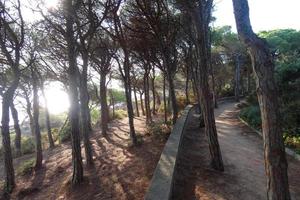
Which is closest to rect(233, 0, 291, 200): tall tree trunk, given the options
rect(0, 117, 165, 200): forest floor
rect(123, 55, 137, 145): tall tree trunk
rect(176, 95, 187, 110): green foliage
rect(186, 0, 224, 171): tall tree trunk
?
rect(0, 117, 165, 200): forest floor

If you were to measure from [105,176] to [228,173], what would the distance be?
345 cm

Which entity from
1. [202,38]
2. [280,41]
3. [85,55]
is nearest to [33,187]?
[85,55]

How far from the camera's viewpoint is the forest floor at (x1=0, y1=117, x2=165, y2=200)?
27.1 ft

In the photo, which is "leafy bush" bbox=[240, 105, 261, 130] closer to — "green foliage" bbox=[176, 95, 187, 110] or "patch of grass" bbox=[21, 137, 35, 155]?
"green foliage" bbox=[176, 95, 187, 110]

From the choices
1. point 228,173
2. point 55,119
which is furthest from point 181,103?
point 55,119

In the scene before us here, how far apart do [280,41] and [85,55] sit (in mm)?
24111

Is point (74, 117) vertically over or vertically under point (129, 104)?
A: under

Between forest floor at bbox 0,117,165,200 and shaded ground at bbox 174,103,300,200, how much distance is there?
0.94 m

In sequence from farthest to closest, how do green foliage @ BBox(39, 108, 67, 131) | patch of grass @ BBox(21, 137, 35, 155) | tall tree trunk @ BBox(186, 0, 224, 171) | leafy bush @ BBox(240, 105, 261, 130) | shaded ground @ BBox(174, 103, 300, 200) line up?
green foliage @ BBox(39, 108, 67, 131) → patch of grass @ BBox(21, 137, 35, 155) → leafy bush @ BBox(240, 105, 261, 130) → tall tree trunk @ BBox(186, 0, 224, 171) → shaded ground @ BBox(174, 103, 300, 200)

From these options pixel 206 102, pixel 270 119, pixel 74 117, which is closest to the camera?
pixel 270 119

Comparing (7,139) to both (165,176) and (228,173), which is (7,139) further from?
(228,173)

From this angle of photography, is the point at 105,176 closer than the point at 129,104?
Yes

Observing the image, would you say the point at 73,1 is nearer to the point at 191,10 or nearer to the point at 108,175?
the point at 191,10

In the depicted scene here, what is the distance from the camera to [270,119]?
5.21 metres
